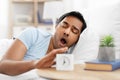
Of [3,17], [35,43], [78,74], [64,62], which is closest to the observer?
[78,74]

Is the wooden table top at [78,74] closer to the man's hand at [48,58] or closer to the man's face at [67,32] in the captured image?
the man's hand at [48,58]

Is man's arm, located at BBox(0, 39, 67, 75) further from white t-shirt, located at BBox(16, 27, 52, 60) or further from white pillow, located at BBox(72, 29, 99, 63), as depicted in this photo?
white pillow, located at BBox(72, 29, 99, 63)

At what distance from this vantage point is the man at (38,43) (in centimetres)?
143

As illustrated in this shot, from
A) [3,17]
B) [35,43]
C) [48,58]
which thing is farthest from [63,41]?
[3,17]

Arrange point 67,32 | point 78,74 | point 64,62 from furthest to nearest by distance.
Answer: point 67,32 → point 64,62 → point 78,74

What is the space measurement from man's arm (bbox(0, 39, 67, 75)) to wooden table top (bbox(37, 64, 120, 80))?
40mm

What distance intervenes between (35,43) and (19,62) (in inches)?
11.4

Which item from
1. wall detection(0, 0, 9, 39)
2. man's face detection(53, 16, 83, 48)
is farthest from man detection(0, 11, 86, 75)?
wall detection(0, 0, 9, 39)

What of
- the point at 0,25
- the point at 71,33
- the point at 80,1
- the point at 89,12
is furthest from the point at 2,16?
the point at 71,33

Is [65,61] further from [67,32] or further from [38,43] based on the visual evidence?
[38,43]

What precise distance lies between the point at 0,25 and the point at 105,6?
1.85 meters

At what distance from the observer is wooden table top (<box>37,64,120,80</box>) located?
116 cm

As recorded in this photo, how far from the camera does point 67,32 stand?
1554mm

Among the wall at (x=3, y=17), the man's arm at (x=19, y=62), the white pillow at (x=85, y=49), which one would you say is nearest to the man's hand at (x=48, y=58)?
the man's arm at (x=19, y=62)
